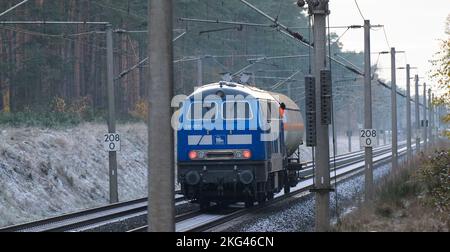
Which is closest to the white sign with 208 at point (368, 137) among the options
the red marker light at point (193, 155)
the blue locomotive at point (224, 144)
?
the blue locomotive at point (224, 144)

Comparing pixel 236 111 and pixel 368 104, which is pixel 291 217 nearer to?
pixel 236 111

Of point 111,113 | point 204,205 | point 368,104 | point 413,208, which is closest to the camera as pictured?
point 413,208

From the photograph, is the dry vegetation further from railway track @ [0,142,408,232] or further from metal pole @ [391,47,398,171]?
metal pole @ [391,47,398,171]

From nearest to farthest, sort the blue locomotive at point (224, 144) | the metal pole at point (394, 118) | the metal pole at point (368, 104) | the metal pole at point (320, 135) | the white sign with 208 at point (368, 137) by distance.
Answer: the metal pole at point (320, 135) < the blue locomotive at point (224, 144) < the metal pole at point (368, 104) < the white sign with 208 at point (368, 137) < the metal pole at point (394, 118)

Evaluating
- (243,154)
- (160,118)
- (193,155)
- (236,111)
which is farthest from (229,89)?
(160,118)

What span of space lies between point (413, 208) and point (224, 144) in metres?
5.31

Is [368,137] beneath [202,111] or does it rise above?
beneath

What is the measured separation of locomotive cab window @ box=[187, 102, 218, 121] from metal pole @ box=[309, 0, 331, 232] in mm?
4584

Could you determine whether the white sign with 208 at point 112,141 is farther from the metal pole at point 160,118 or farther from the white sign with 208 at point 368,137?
the metal pole at point 160,118

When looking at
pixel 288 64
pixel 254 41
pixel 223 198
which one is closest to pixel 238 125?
pixel 223 198

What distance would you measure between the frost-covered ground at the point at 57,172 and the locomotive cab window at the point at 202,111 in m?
6.71

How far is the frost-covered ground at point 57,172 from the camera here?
26234mm

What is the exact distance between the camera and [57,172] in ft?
100
